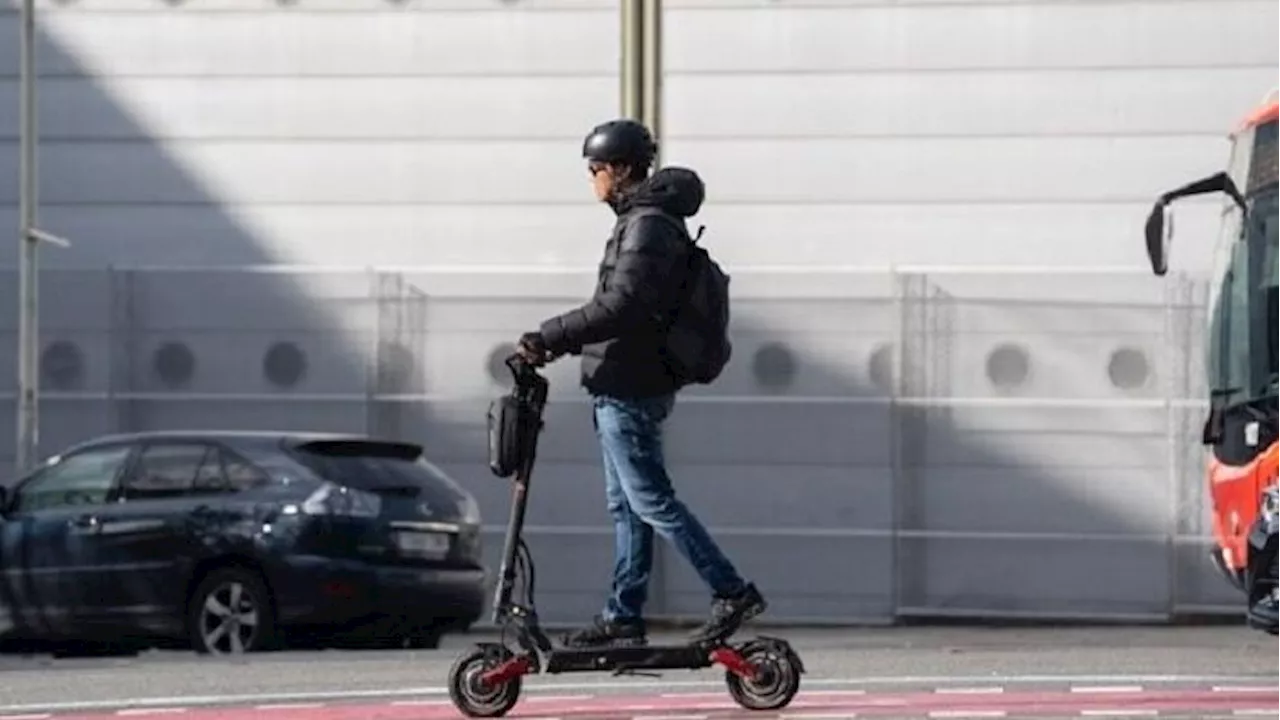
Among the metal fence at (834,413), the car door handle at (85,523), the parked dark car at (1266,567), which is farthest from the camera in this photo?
the metal fence at (834,413)

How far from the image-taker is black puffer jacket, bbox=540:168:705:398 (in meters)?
10.9

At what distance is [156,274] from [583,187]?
3.67 m

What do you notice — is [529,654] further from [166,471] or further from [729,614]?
[166,471]

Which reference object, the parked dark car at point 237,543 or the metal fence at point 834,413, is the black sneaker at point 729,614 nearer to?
the parked dark car at point 237,543

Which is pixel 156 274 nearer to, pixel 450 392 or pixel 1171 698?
pixel 450 392

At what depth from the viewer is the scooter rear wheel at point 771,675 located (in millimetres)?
10938

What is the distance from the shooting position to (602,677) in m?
13.6

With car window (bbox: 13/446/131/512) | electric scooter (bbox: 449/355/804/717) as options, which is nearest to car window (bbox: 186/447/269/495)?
car window (bbox: 13/446/131/512)

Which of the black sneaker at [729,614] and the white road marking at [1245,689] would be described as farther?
the white road marking at [1245,689]

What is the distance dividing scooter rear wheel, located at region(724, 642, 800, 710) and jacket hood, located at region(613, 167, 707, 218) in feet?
4.53

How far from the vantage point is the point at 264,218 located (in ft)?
93.7

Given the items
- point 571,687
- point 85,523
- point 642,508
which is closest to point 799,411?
point 85,523

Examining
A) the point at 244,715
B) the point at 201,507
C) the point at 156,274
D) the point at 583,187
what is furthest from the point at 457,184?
the point at 244,715

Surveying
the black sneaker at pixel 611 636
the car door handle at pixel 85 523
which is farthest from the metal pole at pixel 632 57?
the black sneaker at pixel 611 636
